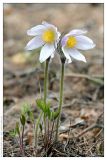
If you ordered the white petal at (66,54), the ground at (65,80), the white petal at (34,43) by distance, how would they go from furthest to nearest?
the ground at (65,80) → the white petal at (34,43) → the white petal at (66,54)

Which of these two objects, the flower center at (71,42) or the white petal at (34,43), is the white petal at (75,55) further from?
the white petal at (34,43)

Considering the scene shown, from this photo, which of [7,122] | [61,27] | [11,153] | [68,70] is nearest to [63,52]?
[11,153]

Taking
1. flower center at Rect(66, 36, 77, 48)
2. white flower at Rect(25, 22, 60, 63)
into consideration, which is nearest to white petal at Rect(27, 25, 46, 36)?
white flower at Rect(25, 22, 60, 63)

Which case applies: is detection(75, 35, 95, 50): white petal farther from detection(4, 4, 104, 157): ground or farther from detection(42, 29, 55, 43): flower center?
detection(4, 4, 104, 157): ground

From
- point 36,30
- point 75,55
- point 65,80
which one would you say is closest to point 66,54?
point 75,55

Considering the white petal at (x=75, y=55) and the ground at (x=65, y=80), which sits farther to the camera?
the ground at (x=65, y=80)

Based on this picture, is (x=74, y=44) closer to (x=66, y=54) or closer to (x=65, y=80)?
(x=66, y=54)

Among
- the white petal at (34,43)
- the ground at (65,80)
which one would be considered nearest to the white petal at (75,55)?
the white petal at (34,43)
